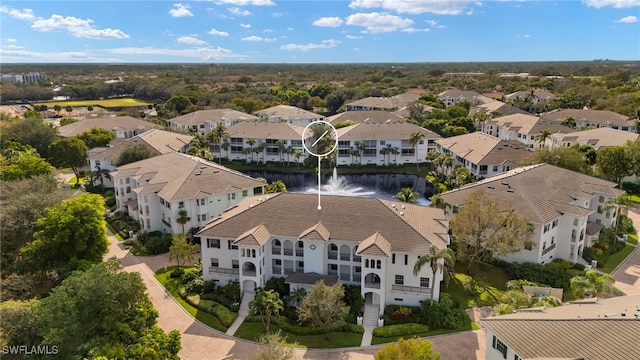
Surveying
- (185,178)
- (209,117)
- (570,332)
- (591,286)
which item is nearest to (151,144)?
(185,178)

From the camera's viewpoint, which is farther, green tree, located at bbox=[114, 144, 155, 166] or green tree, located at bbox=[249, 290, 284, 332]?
green tree, located at bbox=[114, 144, 155, 166]

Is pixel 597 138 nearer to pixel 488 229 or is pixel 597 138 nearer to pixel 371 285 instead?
pixel 488 229

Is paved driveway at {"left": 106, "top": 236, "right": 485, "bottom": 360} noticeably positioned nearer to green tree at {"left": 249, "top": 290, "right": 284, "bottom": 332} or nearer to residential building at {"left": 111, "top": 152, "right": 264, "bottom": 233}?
green tree at {"left": 249, "top": 290, "right": 284, "bottom": 332}

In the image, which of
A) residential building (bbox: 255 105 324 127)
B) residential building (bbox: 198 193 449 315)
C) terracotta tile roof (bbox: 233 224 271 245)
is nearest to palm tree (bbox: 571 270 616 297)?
residential building (bbox: 198 193 449 315)

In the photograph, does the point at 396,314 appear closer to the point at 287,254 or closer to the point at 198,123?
the point at 287,254

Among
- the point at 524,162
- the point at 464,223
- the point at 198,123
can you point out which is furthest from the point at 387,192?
the point at 198,123

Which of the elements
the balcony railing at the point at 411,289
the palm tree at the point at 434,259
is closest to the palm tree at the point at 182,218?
the balcony railing at the point at 411,289
